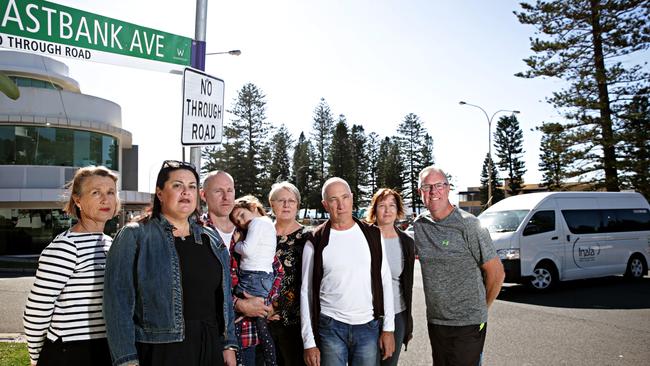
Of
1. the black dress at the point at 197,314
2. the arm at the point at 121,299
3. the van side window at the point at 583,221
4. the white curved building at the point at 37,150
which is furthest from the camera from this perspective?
the white curved building at the point at 37,150

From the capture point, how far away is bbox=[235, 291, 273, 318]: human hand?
3.49m

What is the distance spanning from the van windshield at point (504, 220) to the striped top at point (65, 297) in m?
10.1

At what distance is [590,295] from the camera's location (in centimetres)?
1151

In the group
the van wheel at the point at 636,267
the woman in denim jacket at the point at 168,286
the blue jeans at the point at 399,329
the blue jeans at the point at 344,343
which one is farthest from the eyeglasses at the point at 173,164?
the van wheel at the point at 636,267

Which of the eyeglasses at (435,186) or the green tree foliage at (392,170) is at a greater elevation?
the green tree foliage at (392,170)

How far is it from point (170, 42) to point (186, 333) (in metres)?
2.72

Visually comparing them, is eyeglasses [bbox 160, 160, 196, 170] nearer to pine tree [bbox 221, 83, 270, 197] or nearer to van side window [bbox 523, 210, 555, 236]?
van side window [bbox 523, 210, 555, 236]

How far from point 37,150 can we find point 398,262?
94.0 feet

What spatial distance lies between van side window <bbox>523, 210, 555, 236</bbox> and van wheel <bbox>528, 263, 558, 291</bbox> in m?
0.87

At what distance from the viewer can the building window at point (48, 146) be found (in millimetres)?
26953

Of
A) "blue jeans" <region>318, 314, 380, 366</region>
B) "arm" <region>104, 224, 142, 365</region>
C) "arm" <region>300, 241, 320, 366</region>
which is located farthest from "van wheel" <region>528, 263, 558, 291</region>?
"arm" <region>104, 224, 142, 365</region>

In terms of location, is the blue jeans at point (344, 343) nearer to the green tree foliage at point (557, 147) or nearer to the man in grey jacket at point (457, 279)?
the man in grey jacket at point (457, 279)

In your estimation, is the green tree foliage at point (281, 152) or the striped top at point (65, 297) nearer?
the striped top at point (65, 297)

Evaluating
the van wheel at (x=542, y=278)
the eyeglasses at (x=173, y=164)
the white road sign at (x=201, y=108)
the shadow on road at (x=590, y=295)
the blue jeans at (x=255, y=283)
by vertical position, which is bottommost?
the shadow on road at (x=590, y=295)
